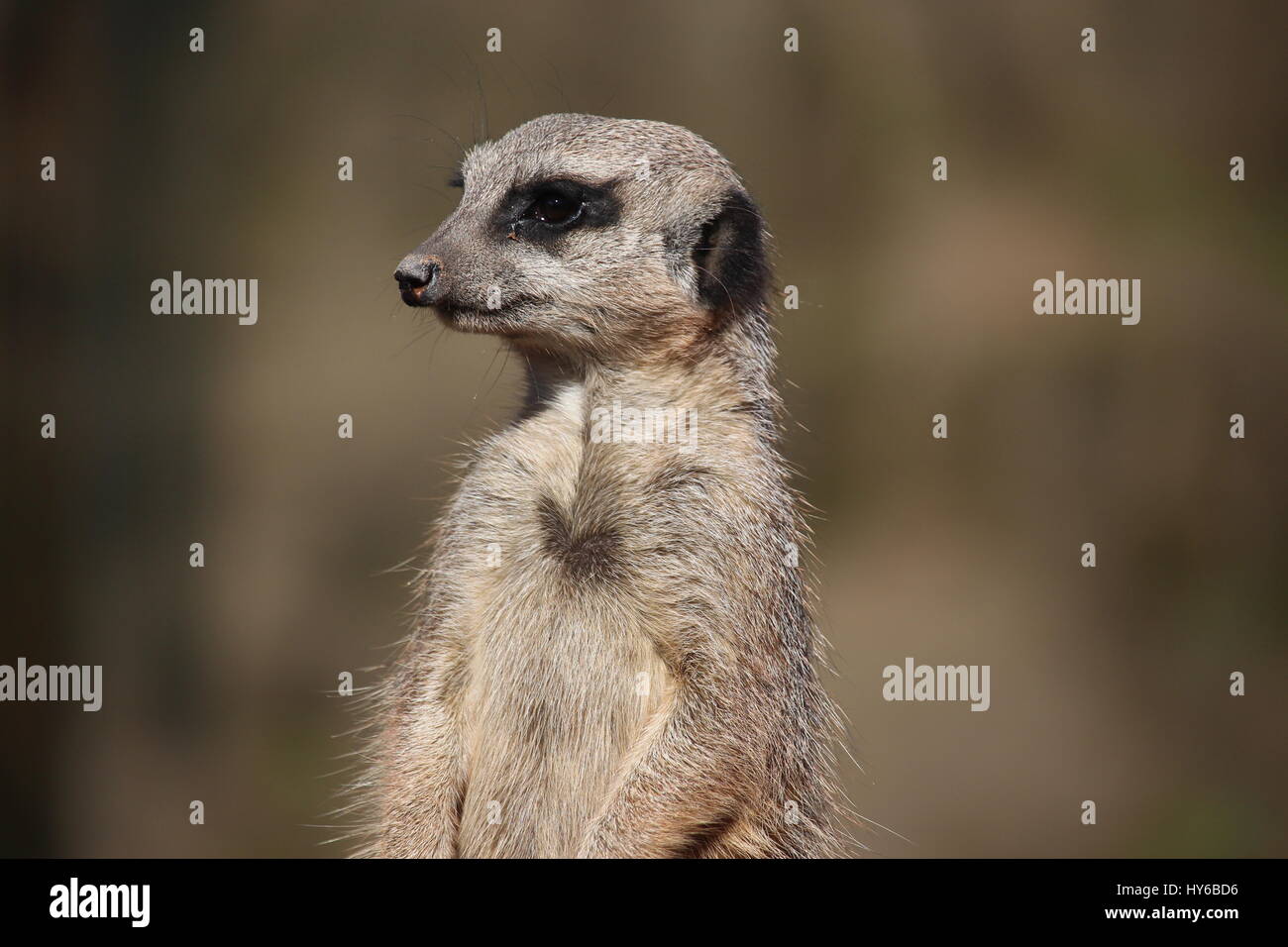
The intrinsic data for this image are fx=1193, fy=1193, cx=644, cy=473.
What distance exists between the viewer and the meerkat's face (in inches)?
90.7


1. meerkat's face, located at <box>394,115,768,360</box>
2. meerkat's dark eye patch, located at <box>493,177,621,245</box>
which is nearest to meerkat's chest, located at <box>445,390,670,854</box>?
meerkat's face, located at <box>394,115,768,360</box>

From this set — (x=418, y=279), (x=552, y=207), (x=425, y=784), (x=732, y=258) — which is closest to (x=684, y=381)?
(x=732, y=258)

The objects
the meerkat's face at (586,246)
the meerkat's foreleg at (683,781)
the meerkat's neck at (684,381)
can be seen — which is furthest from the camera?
the meerkat's neck at (684,381)

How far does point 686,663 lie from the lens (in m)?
2.29

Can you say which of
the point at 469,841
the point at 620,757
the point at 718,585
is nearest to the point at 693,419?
the point at 718,585

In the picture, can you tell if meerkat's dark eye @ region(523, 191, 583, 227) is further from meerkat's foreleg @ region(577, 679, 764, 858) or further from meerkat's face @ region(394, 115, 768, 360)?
meerkat's foreleg @ region(577, 679, 764, 858)

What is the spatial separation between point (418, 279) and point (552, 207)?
32 centimetres

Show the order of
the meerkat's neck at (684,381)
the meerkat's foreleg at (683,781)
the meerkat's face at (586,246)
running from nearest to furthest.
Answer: the meerkat's foreleg at (683,781) → the meerkat's face at (586,246) → the meerkat's neck at (684,381)

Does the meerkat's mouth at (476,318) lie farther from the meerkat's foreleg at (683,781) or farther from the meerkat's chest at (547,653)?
the meerkat's foreleg at (683,781)

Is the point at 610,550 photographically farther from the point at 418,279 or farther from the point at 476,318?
the point at 418,279

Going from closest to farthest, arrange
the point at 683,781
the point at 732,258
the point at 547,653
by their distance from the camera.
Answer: the point at 683,781 → the point at 547,653 → the point at 732,258

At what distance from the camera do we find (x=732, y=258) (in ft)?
8.28

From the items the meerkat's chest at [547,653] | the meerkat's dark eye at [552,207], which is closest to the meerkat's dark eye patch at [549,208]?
the meerkat's dark eye at [552,207]

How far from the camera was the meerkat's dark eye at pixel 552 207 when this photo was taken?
93.1 inches
